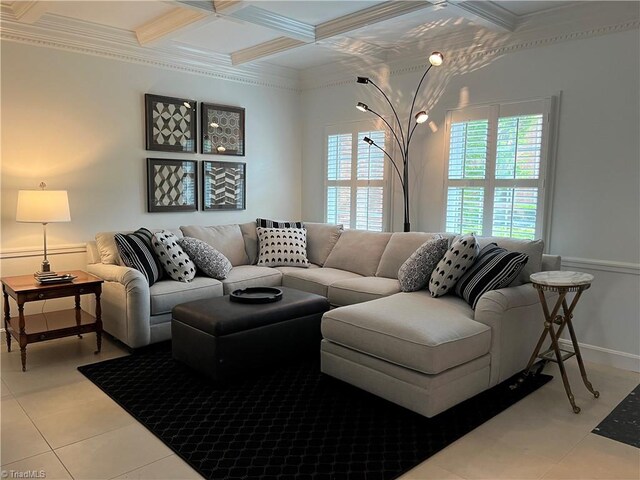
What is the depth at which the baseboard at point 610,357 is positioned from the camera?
352cm

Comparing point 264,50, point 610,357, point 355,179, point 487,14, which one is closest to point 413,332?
point 610,357

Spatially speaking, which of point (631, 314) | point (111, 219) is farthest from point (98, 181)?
point (631, 314)

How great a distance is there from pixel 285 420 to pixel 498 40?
134 inches

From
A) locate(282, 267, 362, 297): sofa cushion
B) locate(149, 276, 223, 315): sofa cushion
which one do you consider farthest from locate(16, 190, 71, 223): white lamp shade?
locate(282, 267, 362, 297): sofa cushion

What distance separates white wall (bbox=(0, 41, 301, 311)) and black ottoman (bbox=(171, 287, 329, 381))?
1610 millimetres

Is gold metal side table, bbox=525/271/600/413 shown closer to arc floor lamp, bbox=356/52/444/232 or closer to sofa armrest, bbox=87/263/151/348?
arc floor lamp, bbox=356/52/444/232

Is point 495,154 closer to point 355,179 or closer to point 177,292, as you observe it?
point 355,179

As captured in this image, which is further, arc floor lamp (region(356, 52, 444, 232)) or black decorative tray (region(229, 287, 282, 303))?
arc floor lamp (region(356, 52, 444, 232))

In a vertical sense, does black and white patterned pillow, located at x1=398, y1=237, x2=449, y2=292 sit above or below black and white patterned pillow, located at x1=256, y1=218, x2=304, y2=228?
below

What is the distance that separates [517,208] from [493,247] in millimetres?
729

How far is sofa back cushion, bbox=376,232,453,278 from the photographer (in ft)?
13.6

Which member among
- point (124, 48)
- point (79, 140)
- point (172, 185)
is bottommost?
point (172, 185)

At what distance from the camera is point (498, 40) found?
→ 13.4 ft

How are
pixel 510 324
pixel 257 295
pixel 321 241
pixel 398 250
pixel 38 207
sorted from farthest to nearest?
pixel 321 241 < pixel 398 250 < pixel 38 207 < pixel 257 295 < pixel 510 324
